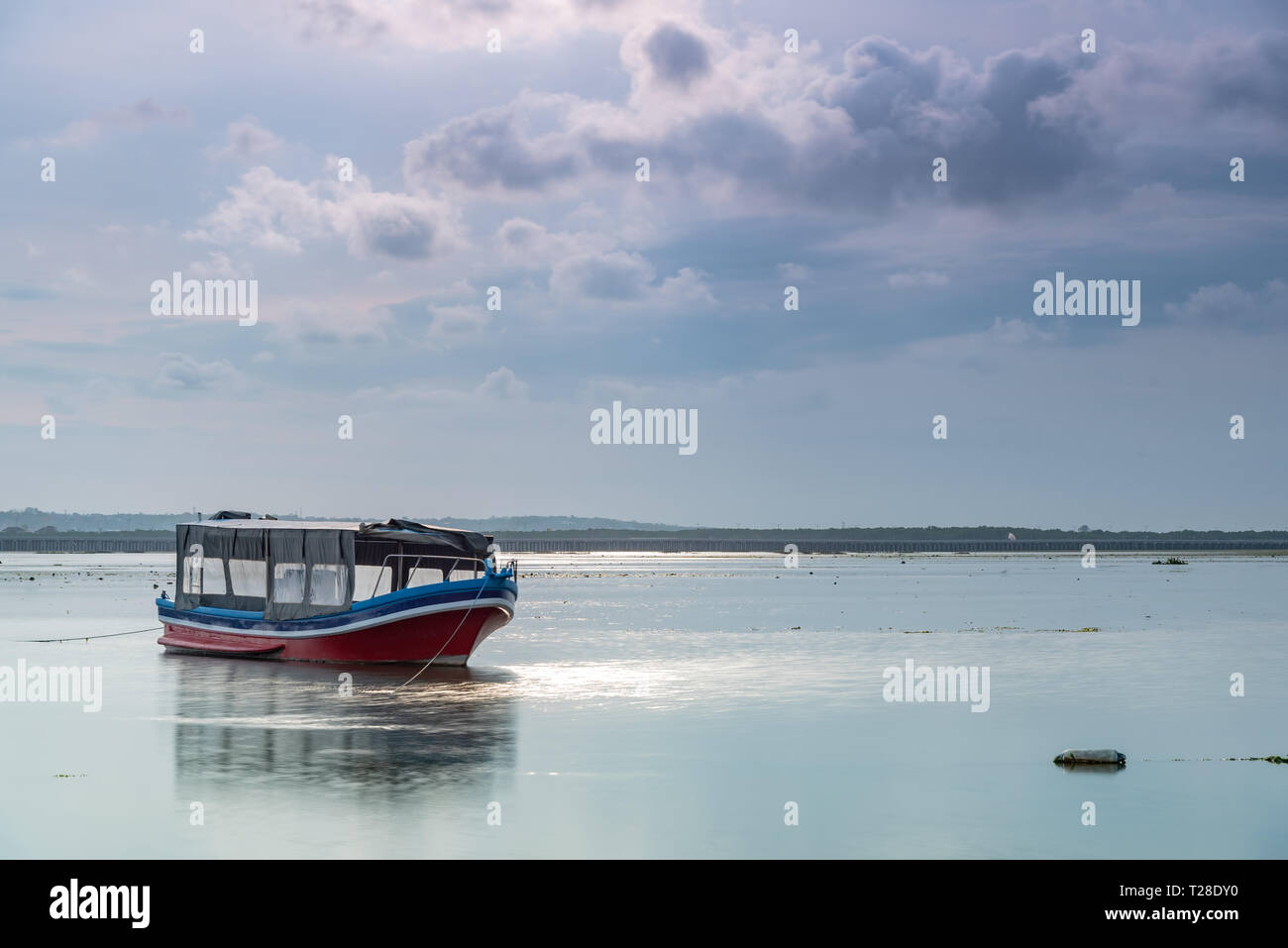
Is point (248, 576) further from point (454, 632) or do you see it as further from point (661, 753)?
point (661, 753)

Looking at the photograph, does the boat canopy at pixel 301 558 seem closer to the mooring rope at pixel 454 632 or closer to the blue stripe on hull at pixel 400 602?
the blue stripe on hull at pixel 400 602

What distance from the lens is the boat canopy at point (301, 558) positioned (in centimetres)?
3909

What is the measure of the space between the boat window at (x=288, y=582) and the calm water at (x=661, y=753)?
2.26m

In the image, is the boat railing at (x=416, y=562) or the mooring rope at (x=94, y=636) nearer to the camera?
the boat railing at (x=416, y=562)

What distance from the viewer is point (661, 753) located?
23.5m

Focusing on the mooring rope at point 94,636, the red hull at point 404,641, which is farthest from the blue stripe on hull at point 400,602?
the mooring rope at point 94,636

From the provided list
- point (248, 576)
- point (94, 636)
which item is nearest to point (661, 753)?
point (248, 576)

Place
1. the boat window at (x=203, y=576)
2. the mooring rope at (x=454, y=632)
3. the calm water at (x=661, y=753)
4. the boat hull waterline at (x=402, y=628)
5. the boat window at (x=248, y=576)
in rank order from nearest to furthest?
the calm water at (x=661, y=753)
the mooring rope at (x=454, y=632)
the boat hull waterline at (x=402, y=628)
the boat window at (x=248, y=576)
the boat window at (x=203, y=576)

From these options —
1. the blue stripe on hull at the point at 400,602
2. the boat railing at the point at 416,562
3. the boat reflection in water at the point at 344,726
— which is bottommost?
the boat reflection in water at the point at 344,726

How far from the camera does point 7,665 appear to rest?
132 ft

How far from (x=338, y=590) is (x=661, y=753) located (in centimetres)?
1879

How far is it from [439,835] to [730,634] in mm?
35594

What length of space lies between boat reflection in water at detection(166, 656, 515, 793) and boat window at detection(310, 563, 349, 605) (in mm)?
2098
